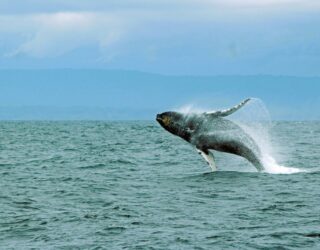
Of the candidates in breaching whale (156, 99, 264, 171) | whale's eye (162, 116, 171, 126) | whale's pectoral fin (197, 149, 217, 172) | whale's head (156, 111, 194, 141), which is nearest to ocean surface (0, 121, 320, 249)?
whale's pectoral fin (197, 149, 217, 172)

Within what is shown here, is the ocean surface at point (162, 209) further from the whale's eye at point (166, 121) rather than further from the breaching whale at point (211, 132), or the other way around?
the whale's eye at point (166, 121)

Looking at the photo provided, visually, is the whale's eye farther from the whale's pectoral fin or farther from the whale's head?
the whale's pectoral fin

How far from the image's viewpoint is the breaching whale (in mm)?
23344

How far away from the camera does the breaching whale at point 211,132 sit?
23344 mm

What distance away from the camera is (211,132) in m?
23.4

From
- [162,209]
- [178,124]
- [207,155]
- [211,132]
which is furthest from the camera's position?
[207,155]

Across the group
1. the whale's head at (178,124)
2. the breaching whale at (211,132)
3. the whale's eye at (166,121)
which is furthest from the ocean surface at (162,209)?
the whale's eye at (166,121)

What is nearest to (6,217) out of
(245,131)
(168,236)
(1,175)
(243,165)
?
(168,236)

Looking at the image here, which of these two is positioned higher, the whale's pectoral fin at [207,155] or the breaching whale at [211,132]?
the breaching whale at [211,132]

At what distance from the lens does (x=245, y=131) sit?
2355 centimetres

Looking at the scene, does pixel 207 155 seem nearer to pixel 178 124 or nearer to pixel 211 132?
pixel 211 132

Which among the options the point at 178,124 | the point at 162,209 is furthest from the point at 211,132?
the point at 162,209

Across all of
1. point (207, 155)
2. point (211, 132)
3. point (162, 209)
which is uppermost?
point (211, 132)

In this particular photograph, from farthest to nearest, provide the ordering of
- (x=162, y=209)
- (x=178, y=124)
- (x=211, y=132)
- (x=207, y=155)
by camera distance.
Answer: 1. (x=207, y=155)
2. (x=178, y=124)
3. (x=211, y=132)
4. (x=162, y=209)
